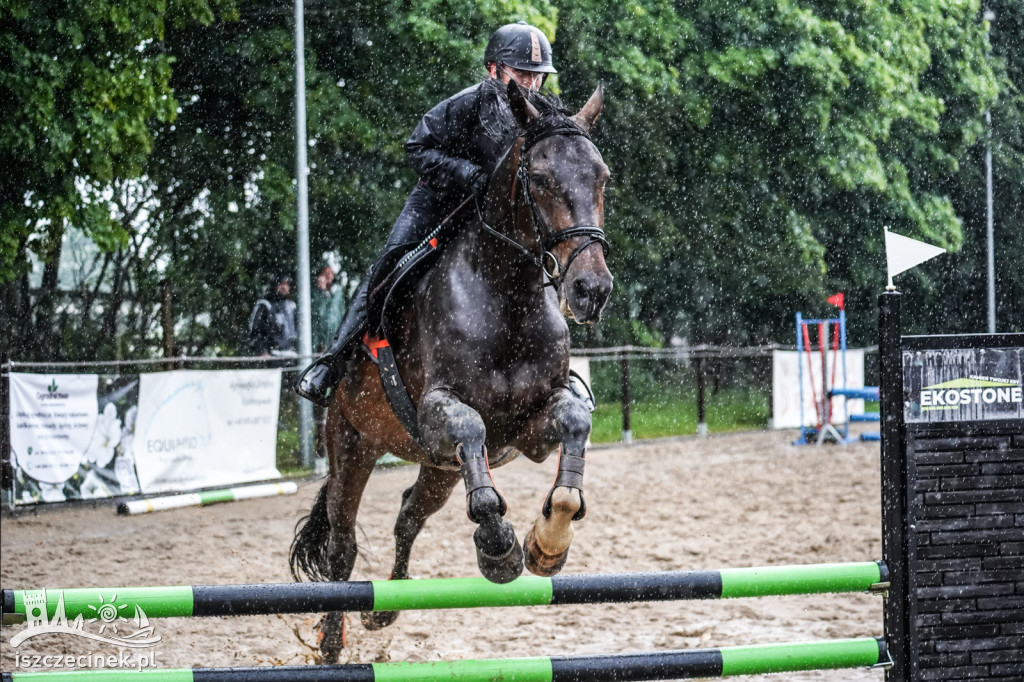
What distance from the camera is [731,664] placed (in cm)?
332

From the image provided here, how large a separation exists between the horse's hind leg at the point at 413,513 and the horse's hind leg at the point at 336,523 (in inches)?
7.0

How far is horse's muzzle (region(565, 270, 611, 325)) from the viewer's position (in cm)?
313

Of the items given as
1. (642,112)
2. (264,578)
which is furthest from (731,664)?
(642,112)

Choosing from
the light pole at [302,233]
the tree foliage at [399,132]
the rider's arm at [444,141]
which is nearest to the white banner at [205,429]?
the light pole at [302,233]

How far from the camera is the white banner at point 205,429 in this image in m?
9.47

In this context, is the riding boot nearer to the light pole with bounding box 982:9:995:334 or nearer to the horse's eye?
the horse's eye

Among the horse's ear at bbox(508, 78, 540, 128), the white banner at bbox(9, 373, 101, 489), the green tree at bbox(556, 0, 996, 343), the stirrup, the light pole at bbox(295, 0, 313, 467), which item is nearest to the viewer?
the horse's ear at bbox(508, 78, 540, 128)

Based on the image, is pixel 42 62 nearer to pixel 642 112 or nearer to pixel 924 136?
pixel 642 112

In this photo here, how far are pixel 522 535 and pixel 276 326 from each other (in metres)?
4.35

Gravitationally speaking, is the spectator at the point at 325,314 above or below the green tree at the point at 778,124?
below

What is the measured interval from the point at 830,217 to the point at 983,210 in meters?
2.78

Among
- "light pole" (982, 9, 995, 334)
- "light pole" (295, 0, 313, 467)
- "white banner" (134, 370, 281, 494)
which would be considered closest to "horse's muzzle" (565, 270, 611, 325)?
"white banner" (134, 370, 281, 494)

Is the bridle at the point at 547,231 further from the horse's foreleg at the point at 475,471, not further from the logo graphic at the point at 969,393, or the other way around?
the logo graphic at the point at 969,393

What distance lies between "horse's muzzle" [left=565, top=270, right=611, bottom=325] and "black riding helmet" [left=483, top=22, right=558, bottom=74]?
115 cm
